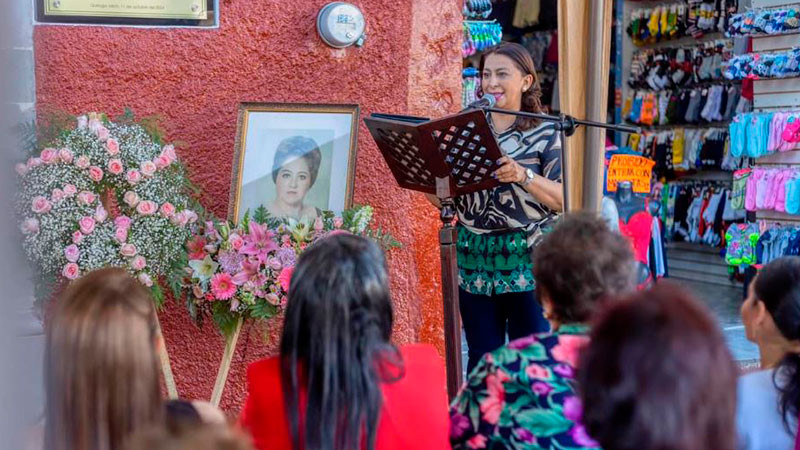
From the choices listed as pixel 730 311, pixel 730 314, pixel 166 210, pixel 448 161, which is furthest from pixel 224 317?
pixel 730 311

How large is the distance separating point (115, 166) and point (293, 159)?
75cm

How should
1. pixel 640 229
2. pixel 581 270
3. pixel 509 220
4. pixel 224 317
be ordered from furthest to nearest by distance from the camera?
pixel 640 229, pixel 509 220, pixel 224 317, pixel 581 270

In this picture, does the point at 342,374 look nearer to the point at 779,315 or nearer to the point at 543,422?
the point at 543,422

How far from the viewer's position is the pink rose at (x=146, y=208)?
2.80 metres

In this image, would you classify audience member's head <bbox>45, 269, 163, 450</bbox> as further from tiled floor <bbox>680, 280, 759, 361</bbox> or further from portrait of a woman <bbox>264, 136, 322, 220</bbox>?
tiled floor <bbox>680, 280, 759, 361</bbox>

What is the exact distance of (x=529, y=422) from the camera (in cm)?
178

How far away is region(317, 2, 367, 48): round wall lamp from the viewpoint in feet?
11.7

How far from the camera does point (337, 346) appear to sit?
1.74 meters

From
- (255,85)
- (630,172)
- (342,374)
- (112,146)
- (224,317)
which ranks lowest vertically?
(224,317)

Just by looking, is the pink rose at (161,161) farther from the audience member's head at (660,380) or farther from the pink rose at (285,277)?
the audience member's head at (660,380)

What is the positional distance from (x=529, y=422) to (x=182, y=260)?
154 centimetres

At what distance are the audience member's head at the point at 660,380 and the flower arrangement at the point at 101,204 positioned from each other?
5.94 ft

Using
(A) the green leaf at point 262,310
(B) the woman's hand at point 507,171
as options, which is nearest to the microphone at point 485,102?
(B) the woman's hand at point 507,171

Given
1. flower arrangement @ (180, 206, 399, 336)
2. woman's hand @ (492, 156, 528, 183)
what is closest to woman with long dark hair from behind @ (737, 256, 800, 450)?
woman's hand @ (492, 156, 528, 183)
